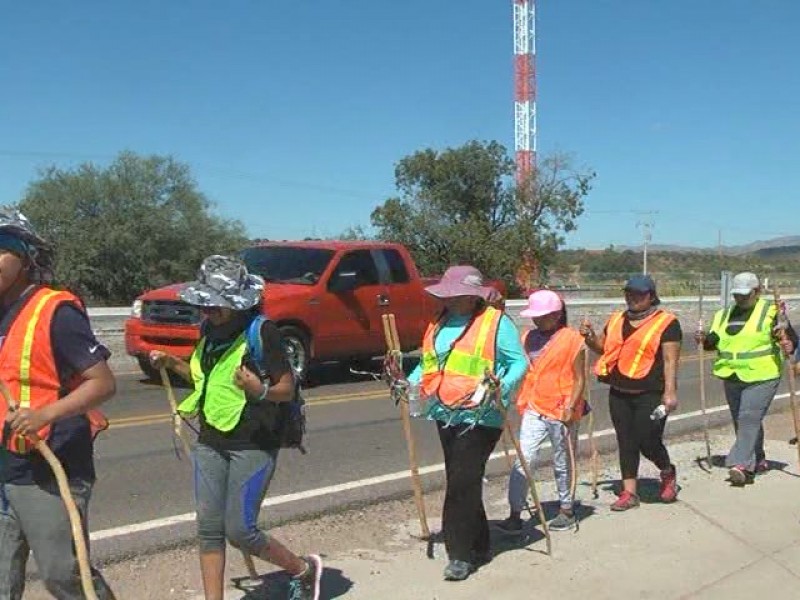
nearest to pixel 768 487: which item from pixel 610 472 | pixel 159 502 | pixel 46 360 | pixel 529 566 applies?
pixel 610 472

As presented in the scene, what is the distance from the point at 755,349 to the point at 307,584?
14.6 ft

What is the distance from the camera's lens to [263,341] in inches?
155

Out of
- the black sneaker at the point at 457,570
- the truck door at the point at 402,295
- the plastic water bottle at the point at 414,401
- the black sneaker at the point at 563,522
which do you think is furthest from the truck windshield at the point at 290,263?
the black sneaker at the point at 457,570

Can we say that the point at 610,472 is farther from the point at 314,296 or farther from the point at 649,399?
the point at 314,296

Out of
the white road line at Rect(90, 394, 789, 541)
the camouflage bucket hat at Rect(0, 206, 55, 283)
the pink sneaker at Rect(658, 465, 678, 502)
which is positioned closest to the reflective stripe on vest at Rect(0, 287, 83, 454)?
the camouflage bucket hat at Rect(0, 206, 55, 283)

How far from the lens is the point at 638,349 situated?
6.31m

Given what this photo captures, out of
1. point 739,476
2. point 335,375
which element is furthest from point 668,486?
point 335,375

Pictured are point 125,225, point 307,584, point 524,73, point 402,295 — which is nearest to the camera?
point 307,584

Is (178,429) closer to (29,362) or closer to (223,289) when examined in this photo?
(223,289)

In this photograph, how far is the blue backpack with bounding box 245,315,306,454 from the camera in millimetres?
3900

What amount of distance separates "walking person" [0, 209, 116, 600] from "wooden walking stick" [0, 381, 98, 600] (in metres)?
0.06

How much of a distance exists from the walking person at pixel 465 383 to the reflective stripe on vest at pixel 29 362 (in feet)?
7.19

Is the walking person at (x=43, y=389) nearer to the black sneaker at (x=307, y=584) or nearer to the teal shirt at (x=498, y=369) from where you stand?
the black sneaker at (x=307, y=584)

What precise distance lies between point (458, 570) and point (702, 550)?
1644 mm
